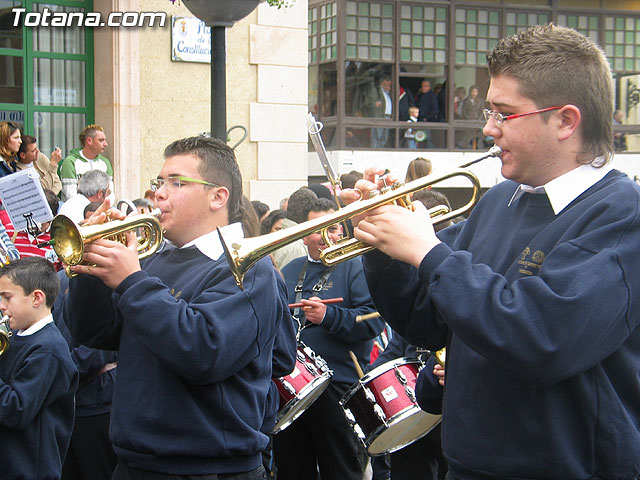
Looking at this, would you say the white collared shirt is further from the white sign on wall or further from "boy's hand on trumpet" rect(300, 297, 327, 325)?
"boy's hand on trumpet" rect(300, 297, 327, 325)

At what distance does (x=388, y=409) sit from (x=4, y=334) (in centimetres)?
207

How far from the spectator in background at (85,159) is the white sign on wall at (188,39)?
1.47m

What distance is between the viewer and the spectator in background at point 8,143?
7.81 m

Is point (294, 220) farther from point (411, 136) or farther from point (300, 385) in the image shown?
point (411, 136)

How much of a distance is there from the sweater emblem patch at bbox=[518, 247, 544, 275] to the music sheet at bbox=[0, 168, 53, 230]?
3.22 metres

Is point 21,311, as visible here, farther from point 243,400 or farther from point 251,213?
point 243,400

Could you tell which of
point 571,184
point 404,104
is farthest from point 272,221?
point 404,104

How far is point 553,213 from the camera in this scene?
2.45 meters

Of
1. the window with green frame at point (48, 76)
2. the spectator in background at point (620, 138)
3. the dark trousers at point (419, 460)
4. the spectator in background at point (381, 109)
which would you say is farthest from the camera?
the spectator in background at point (620, 138)

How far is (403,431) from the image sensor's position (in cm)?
484

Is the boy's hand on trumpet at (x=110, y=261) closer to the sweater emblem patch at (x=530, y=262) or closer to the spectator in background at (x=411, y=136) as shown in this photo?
the sweater emblem patch at (x=530, y=262)

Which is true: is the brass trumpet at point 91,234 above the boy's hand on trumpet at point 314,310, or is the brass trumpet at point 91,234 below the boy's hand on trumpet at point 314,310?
above

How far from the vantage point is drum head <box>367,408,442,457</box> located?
4.74m

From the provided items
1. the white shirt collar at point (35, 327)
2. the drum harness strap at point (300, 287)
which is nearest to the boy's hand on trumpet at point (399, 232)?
the white shirt collar at point (35, 327)
